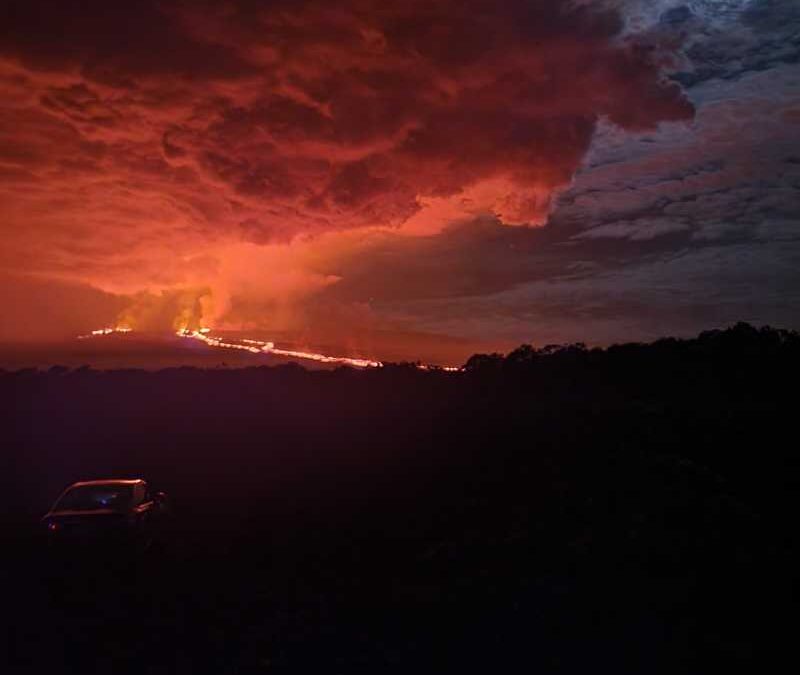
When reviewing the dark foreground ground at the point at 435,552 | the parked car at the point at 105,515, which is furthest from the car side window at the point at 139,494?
the dark foreground ground at the point at 435,552

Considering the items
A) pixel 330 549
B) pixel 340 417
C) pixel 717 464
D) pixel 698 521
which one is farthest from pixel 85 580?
pixel 340 417

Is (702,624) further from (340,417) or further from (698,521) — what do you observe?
(340,417)

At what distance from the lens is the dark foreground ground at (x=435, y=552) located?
29.7ft

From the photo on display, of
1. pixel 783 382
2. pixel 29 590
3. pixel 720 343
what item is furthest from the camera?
pixel 720 343

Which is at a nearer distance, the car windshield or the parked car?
the parked car

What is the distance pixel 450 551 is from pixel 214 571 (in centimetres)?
417

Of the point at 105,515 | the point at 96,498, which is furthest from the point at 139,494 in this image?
the point at 105,515

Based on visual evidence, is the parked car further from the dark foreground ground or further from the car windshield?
the dark foreground ground

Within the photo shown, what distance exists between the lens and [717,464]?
62.7 ft

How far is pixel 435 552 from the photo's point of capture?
13469mm

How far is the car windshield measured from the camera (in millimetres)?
13711

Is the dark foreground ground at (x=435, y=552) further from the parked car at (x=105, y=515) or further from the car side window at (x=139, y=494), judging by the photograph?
the car side window at (x=139, y=494)

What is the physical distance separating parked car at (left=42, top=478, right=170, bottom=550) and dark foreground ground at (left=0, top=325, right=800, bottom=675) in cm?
42

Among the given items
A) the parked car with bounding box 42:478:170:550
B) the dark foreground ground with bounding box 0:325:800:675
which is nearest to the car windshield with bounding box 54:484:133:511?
the parked car with bounding box 42:478:170:550
